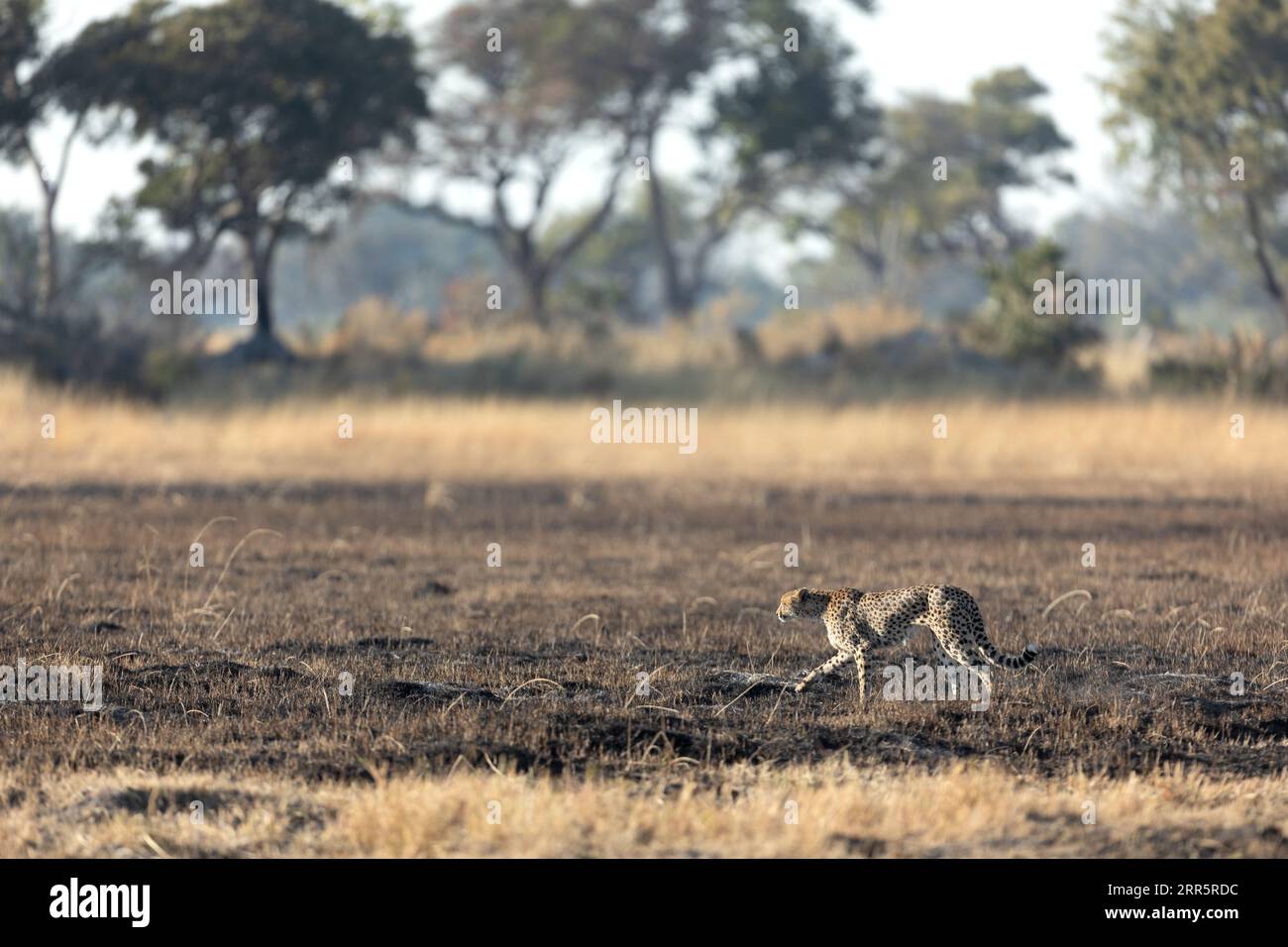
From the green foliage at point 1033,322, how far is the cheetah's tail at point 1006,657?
25634 millimetres

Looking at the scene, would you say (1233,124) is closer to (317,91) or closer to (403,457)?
(317,91)

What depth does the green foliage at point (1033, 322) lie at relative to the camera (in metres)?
32.9

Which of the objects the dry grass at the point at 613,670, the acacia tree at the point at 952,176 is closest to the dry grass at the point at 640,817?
the dry grass at the point at 613,670

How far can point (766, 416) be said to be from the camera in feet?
88.9

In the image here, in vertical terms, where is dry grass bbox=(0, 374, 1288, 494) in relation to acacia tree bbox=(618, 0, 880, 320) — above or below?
below

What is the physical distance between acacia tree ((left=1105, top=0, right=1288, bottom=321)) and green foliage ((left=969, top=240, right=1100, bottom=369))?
4251mm

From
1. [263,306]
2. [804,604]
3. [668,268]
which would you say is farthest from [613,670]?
[668,268]

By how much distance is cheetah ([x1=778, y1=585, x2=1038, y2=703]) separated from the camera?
7953 millimetres

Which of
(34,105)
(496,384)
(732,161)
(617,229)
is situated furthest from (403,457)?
(617,229)

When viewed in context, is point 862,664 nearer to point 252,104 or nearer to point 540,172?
point 252,104

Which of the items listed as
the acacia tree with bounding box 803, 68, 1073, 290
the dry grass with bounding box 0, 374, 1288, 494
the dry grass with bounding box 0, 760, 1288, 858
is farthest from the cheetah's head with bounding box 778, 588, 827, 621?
the acacia tree with bounding box 803, 68, 1073, 290

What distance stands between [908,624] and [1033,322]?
84.7ft

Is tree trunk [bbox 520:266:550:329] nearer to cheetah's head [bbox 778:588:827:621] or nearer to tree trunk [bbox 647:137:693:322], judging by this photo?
tree trunk [bbox 647:137:693:322]

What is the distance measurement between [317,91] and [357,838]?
31.3 meters
